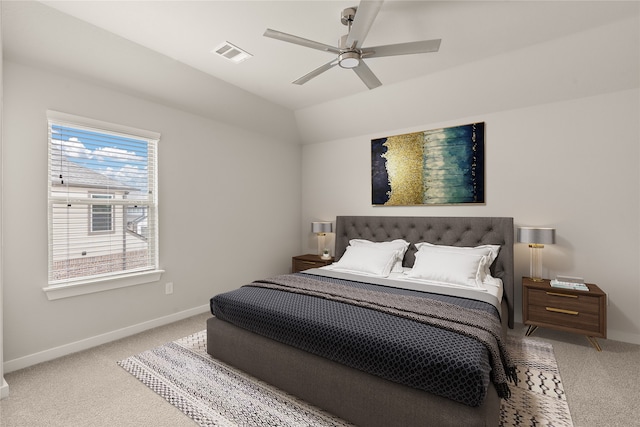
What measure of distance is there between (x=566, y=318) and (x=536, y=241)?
2.35ft

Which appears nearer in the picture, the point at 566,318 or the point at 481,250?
the point at 566,318

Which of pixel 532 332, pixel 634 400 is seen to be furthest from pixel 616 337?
pixel 634 400

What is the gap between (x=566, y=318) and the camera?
110 inches

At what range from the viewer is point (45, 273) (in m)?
2.56

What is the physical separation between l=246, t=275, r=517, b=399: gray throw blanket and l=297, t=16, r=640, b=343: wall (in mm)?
1739

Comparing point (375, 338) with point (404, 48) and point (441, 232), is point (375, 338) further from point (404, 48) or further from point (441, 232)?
point (441, 232)

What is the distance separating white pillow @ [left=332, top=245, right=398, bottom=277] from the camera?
3.35 meters

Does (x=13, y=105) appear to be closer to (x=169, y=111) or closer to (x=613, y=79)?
(x=169, y=111)

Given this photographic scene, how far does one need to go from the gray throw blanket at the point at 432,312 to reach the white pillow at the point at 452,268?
0.67 metres

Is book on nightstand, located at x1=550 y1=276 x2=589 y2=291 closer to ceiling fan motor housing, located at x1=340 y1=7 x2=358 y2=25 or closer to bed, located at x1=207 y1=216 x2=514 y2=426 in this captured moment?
bed, located at x1=207 y1=216 x2=514 y2=426

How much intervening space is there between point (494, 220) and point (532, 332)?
117 centimetres

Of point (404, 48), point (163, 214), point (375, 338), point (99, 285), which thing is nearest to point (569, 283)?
point (375, 338)

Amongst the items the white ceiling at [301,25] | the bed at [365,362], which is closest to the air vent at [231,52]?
the white ceiling at [301,25]

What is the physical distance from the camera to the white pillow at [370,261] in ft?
11.0
